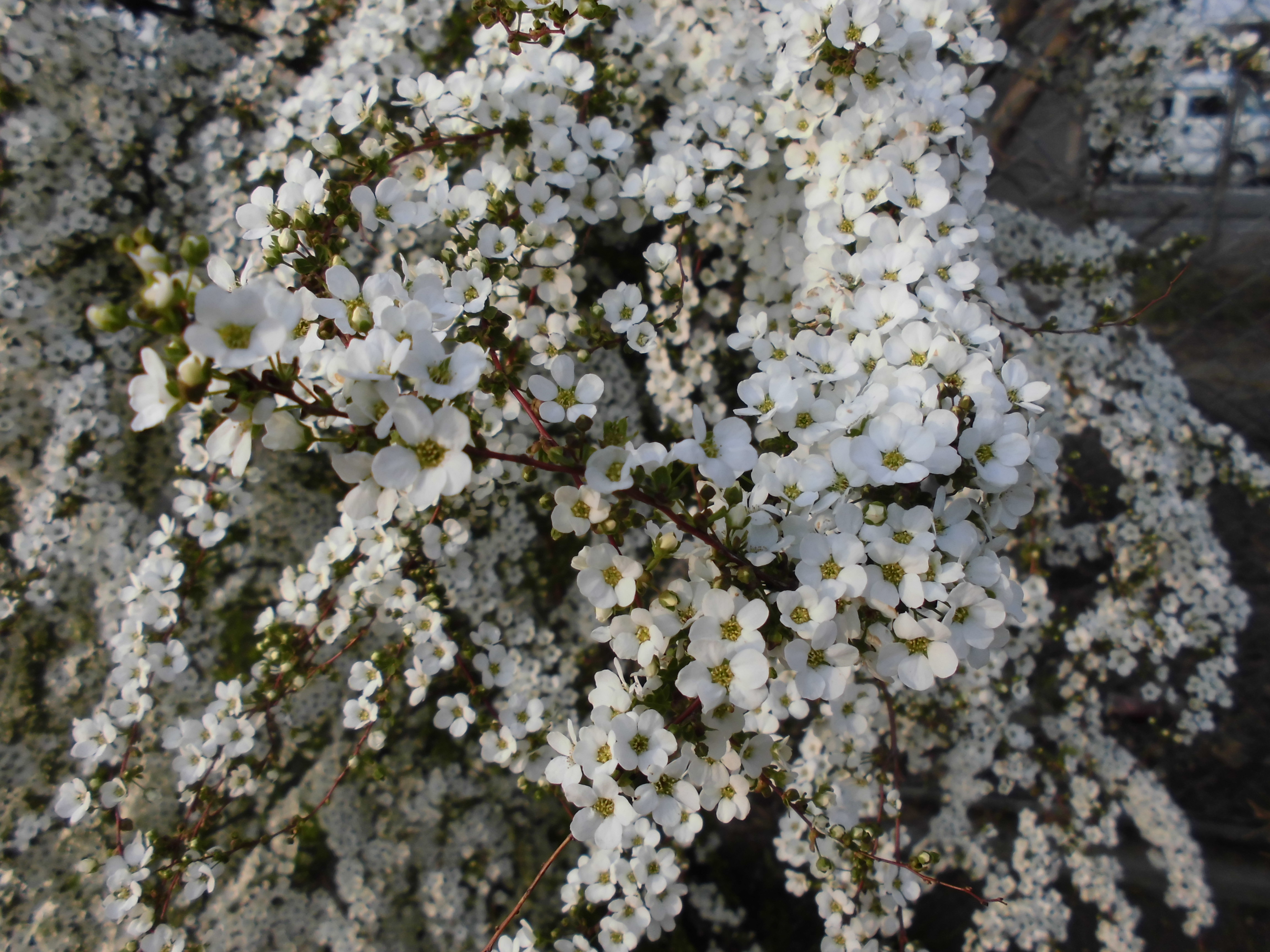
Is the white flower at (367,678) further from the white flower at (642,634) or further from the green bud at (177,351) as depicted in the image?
the green bud at (177,351)

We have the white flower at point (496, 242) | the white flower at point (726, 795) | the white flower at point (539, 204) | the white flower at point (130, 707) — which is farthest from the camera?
the white flower at point (130, 707)

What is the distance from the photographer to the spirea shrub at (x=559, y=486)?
44.4 inches

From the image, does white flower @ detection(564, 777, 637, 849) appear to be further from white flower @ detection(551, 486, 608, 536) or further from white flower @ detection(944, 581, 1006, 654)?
white flower @ detection(944, 581, 1006, 654)

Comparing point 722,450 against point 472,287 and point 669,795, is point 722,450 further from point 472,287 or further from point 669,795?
point 472,287

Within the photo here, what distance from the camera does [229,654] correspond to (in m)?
3.20

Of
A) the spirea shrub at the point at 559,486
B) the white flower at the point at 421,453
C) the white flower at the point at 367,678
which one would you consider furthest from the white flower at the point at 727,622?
the white flower at the point at 367,678

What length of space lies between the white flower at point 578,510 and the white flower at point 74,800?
1.93 metres

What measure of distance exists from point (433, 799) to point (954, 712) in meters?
2.58

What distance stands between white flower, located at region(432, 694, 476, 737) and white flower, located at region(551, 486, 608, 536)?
92 centimetres

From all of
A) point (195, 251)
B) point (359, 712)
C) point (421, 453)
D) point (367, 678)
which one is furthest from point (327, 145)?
→ point (359, 712)

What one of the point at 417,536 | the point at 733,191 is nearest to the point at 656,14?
the point at 733,191

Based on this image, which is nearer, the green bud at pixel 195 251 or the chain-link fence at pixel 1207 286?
the green bud at pixel 195 251

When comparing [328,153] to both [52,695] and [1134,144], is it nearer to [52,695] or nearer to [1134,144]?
[52,695]

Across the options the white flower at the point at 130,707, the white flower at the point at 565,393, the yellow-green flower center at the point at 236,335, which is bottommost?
the white flower at the point at 130,707
